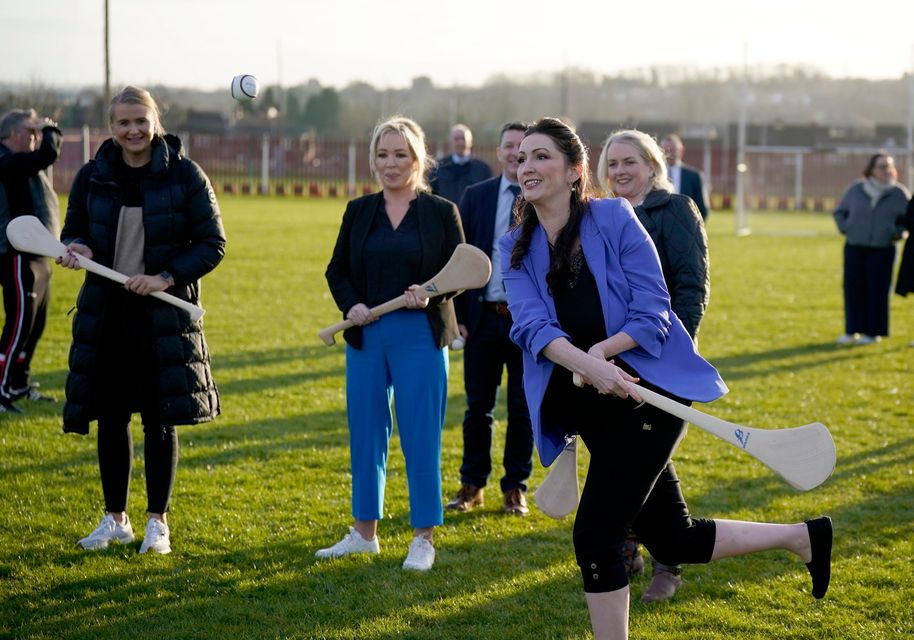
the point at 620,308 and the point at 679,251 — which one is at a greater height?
the point at 679,251

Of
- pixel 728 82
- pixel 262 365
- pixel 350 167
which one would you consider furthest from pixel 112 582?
pixel 728 82

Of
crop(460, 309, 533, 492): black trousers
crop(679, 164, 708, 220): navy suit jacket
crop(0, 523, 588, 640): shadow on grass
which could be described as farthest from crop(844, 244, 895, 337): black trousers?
crop(0, 523, 588, 640): shadow on grass

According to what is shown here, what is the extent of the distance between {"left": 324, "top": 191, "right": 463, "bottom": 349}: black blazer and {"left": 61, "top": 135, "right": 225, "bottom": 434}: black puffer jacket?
2.17ft

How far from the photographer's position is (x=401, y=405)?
5.46 metres

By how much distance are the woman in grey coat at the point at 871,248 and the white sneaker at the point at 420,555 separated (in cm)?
866

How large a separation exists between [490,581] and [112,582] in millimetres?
1780

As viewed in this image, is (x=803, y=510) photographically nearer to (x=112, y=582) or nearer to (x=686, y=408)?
(x=686, y=408)

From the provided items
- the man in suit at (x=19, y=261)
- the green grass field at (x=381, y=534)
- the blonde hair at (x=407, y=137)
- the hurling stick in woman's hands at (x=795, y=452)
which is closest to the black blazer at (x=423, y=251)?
the blonde hair at (x=407, y=137)

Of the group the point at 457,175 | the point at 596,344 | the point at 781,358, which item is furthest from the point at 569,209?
the point at 781,358

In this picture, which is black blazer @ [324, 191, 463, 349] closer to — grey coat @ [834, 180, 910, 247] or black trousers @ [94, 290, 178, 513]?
black trousers @ [94, 290, 178, 513]

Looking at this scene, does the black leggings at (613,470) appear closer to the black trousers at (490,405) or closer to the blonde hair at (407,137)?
the blonde hair at (407,137)

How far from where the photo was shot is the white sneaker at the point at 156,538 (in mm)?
5492

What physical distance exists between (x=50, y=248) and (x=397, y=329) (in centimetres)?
176

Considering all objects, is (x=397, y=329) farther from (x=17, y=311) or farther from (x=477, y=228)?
(x=17, y=311)
